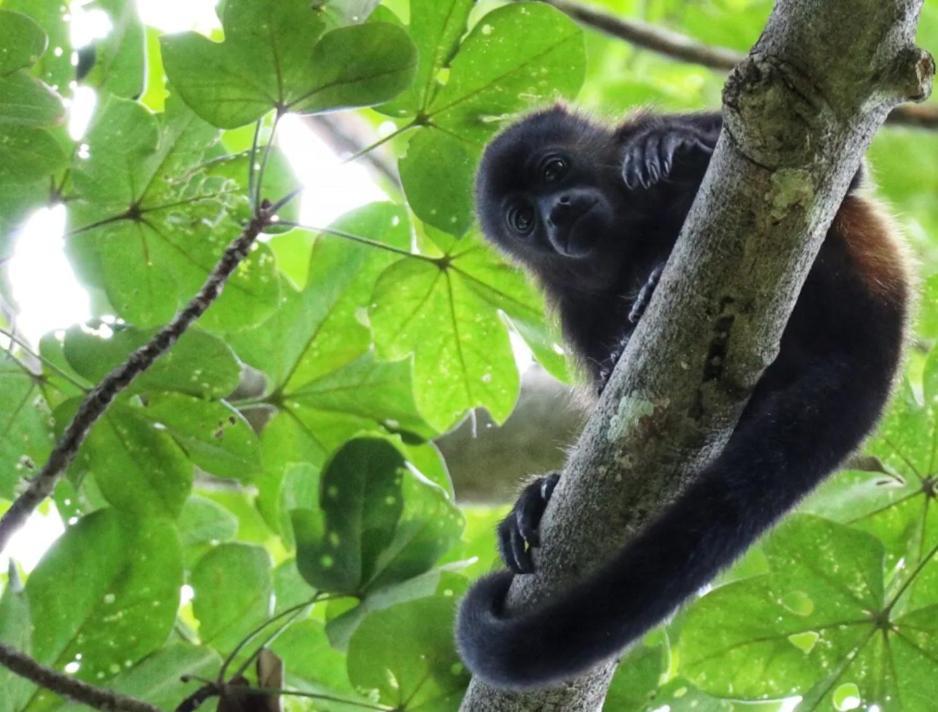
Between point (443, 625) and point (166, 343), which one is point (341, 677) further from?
point (166, 343)

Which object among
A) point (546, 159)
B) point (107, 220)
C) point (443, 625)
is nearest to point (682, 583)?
point (443, 625)

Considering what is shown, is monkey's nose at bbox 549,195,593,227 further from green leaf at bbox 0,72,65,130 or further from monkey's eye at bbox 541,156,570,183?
green leaf at bbox 0,72,65,130

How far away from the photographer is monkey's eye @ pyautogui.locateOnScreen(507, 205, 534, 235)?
3389 millimetres

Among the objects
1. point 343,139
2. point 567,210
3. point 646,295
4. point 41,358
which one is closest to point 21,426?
point 41,358

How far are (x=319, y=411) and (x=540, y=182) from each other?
100 centimetres

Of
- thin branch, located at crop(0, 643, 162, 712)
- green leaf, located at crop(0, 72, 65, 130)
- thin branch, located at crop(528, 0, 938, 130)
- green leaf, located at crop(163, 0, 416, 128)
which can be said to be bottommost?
thin branch, located at crop(0, 643, 162, 712)

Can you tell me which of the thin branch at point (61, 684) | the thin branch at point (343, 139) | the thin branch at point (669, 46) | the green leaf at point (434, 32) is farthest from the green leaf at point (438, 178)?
the thin branch at point (343, 139)

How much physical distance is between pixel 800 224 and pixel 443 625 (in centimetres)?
95

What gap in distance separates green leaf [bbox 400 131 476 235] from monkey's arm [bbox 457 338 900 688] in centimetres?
76

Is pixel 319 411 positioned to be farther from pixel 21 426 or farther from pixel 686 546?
pixel 686 546

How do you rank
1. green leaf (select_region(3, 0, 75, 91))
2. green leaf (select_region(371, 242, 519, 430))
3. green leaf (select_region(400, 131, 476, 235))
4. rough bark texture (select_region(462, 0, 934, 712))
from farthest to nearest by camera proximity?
green leaf (select_region(371, 242, 519, 430)), green leaf (select_region(400, 131, 476, 235)), green leaf (select_region(3, 0, 75, 91)), rough bark texture (select_region(462, 0, 934, 712))

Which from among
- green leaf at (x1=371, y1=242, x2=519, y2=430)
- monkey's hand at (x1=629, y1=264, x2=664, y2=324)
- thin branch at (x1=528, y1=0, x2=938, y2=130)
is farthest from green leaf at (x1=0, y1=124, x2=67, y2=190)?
thin branch at (x1=528, y1=0, x2=938, y2=130)

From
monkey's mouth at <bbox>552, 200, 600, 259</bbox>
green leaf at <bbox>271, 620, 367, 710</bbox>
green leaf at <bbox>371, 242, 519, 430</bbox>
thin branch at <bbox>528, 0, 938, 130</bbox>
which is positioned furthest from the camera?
thin branch at <bbox>528, 0, 938, 130</bbox>

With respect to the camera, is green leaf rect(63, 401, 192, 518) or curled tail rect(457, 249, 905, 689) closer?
curled tail rect(457, 249, 905, 689)
